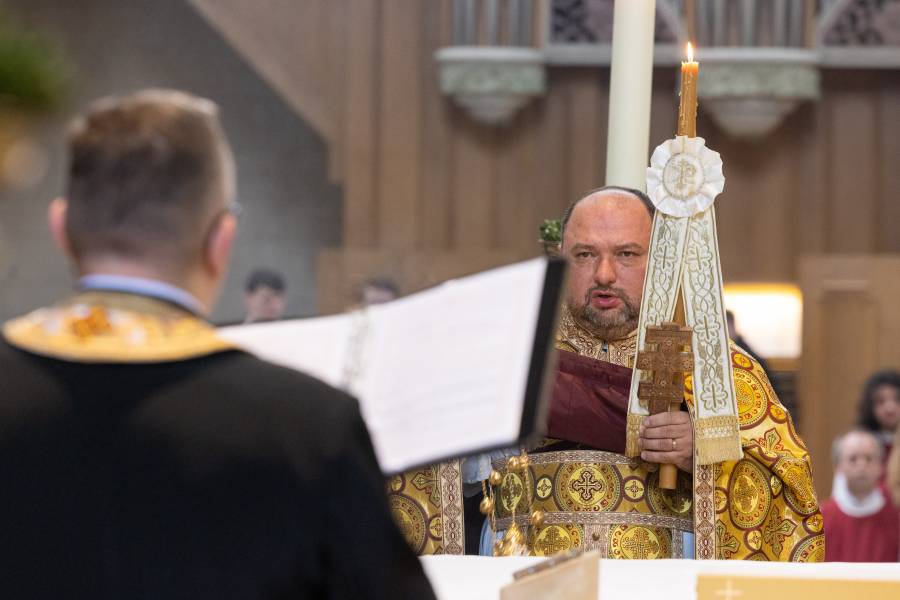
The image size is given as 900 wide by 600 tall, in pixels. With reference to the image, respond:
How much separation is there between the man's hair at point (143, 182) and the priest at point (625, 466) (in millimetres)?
1918

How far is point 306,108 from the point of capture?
30.8ft

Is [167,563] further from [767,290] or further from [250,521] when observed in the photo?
[767,290]

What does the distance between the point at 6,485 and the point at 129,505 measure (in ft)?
0.47

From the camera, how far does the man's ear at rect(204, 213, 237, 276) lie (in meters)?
1.73

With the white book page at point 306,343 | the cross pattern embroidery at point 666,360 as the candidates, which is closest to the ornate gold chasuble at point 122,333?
the white book page at point 306,343

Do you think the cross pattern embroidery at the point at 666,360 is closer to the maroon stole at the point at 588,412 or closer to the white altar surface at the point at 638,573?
the maroon stole at the point at 588,412

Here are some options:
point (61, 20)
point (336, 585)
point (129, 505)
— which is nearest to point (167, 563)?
point (129, 505)

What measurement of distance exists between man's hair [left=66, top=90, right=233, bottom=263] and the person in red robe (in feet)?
16.3

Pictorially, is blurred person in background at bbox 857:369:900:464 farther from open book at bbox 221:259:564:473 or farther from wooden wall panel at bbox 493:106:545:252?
open book at bbox 221:259:564:473

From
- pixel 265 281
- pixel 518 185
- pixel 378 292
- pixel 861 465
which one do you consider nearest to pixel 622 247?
pixel 861 465

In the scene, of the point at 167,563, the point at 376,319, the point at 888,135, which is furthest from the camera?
the point at 888,135

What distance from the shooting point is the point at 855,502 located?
6.31 meters

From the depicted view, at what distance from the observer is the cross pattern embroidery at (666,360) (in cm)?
342

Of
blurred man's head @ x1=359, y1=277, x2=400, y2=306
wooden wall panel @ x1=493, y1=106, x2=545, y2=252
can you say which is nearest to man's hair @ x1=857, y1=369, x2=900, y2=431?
blurred man's head @ x1=359, y1=277, x2=400, y2=306
